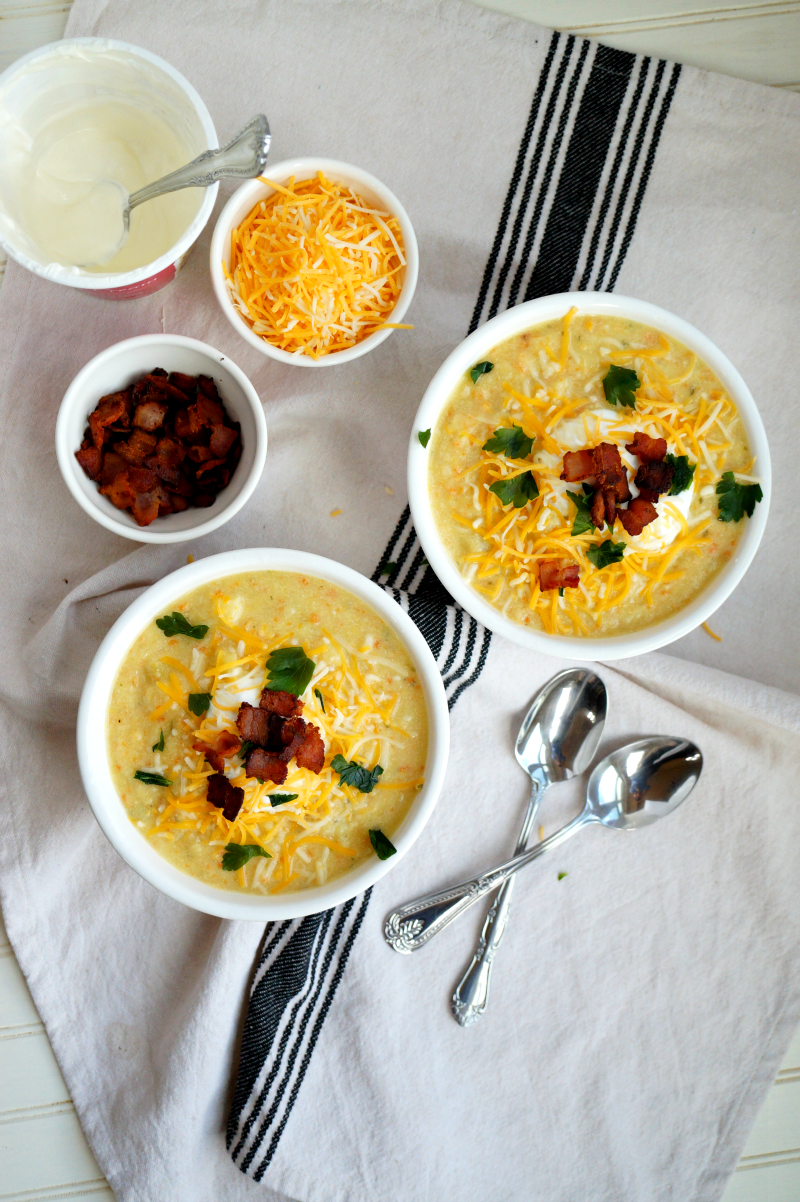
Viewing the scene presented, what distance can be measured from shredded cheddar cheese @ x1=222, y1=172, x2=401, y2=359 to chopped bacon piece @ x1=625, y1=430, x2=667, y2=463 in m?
0.67

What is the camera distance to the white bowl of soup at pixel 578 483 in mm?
1985

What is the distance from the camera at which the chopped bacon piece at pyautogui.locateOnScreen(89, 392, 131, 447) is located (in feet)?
7.01

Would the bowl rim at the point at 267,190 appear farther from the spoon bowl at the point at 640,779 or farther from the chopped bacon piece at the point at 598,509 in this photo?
the spoon bowl at the point at 640,779

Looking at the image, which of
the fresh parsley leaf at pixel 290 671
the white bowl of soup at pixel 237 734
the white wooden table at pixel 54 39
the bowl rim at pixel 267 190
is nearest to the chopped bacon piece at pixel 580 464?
the white bowl of soup at pixel 237 734

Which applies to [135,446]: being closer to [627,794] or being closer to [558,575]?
[558,575]

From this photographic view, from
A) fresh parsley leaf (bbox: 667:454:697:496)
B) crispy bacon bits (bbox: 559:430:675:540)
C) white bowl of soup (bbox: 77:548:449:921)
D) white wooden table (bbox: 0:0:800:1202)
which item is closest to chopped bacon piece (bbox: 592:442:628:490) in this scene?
crispy bacon bits (bbox: 559:430:675:540)

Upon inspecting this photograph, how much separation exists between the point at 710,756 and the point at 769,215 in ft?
5.13

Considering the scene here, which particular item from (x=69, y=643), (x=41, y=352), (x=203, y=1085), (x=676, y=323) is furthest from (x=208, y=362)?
(x=203, y=1085)

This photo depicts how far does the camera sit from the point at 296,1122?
2.42 metres

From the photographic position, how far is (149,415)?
2146 millimetres

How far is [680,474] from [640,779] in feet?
3.06

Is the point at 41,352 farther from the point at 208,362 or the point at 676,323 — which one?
the point at 676,323

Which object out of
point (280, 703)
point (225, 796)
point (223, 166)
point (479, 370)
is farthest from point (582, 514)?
point (223, 166)

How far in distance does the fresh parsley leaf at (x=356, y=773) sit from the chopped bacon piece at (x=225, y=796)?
23 centimetres
